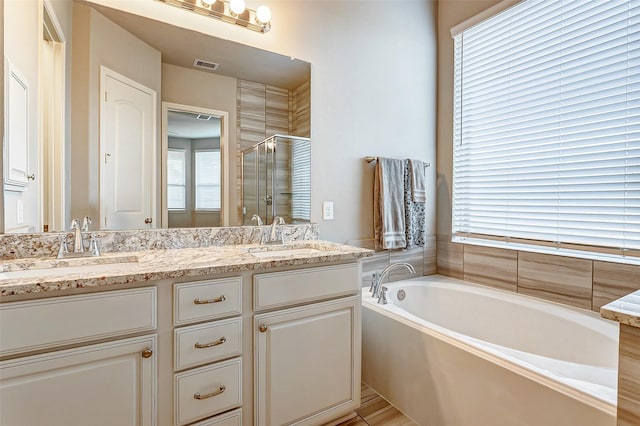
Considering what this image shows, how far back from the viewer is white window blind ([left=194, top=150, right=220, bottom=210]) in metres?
1.67

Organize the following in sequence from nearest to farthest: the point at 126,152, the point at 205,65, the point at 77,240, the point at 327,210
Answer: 1. the point at 77,240
2. the point at 126,152
3. the point at 205,65
4. the point at 327,210

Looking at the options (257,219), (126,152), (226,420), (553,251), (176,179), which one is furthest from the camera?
(553,251)

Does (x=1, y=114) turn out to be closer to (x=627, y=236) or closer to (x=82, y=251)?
(x=82, y=251)

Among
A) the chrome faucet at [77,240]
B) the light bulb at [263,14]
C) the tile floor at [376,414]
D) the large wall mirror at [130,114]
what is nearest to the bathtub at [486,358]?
the tile floor at [376,414]

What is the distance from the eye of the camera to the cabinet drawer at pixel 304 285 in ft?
4.19

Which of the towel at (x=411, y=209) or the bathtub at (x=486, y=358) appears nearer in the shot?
the bathtub at (x=486, y=358)

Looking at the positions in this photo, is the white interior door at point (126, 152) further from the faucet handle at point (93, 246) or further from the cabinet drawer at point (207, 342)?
the cabinet drawer at point (207, 342)

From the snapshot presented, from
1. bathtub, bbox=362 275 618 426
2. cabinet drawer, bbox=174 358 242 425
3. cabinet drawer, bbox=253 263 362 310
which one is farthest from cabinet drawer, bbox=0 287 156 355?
bathtub, bbox=362 275 618 426

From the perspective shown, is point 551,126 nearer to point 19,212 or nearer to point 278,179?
point 278,179

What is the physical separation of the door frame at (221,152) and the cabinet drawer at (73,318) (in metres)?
0.64

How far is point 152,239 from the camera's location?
60.6 inches

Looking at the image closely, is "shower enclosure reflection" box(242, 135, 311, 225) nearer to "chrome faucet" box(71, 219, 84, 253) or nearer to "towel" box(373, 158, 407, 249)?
"towel" box(373, 158, 407, 249)

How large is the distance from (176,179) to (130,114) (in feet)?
1.20

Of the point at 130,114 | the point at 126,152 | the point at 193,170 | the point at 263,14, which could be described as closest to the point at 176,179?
the point at 193,170
